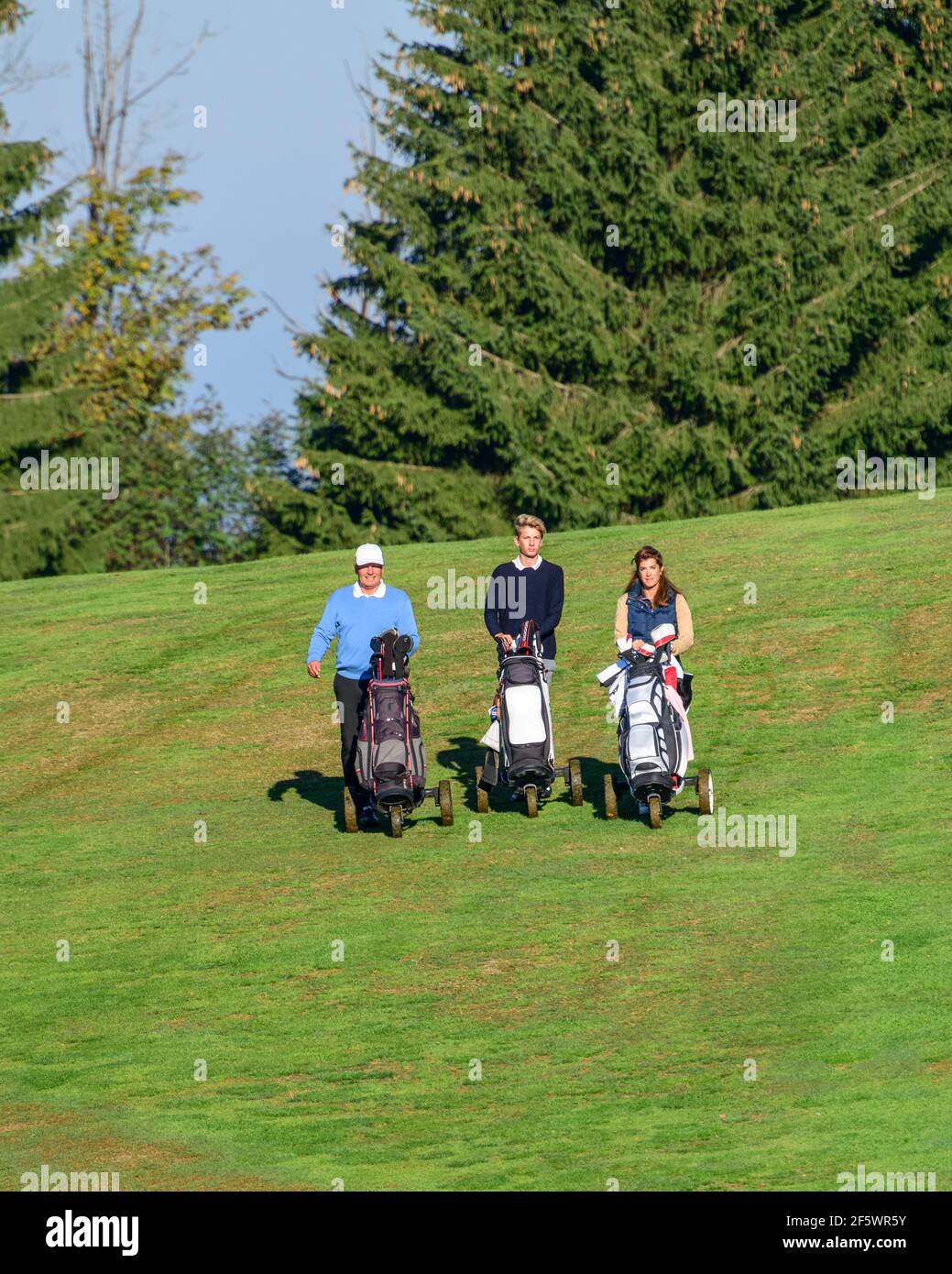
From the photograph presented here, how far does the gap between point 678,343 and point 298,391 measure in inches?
361

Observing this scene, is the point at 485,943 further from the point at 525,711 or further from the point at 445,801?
the point at 445,801

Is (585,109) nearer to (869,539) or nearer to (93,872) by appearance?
(869,539)

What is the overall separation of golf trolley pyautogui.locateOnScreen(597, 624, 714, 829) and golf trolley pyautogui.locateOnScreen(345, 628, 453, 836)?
1.54m

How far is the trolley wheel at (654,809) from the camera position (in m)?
15.7

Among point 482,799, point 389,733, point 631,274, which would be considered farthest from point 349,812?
point 631,274

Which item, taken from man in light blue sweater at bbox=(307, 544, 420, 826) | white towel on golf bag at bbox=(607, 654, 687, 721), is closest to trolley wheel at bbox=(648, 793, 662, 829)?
white towel on golf bag at bbox=(607, 654, 687, 721)

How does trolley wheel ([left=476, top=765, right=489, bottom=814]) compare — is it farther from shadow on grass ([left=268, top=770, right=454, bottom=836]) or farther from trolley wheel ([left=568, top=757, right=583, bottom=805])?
trolley wheel ([left=568, top=757, right=583, bottom=805])

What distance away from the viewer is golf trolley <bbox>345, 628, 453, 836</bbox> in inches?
602

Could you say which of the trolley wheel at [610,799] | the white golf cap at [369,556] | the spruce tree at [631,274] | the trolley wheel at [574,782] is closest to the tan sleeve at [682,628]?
the trolley wheel at [610,799]

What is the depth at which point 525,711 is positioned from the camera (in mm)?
15555

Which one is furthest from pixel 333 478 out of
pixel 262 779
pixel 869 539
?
pixel 262 779

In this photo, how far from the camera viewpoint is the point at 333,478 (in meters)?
43.3

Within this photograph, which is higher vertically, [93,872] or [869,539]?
[869,539]

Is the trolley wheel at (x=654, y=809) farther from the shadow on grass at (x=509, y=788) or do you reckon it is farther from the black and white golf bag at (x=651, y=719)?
the shadow on grass at (x=509, y=788)
